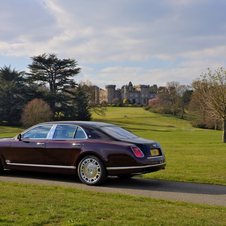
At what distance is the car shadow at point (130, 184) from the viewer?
257 inches

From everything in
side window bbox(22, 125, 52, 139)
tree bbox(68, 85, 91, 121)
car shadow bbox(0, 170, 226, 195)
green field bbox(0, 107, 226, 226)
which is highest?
tree bbox(68, 85, 91, 121)

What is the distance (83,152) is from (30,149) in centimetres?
179

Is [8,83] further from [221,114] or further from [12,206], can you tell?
[12,206]

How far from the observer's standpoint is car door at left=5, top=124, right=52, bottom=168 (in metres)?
7.66

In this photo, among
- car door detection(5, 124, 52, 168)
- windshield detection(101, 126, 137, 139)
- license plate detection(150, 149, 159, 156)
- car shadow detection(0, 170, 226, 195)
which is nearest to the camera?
car shadow detection(0, 170, 226, 195)

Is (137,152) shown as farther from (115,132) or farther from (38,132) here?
(38,132)

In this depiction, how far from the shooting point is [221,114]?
933 inches

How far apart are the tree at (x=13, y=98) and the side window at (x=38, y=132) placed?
5297 centimetres

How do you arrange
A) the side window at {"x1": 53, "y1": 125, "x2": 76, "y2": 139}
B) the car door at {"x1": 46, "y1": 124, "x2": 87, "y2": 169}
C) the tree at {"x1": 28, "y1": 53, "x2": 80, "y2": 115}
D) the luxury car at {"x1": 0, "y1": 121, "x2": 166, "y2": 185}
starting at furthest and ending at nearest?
the tree at {"x1": 28, "y1": 53, "x2": 80, "y2": 115} → the side window at {"x1": 53, "y1": 125, "x2": 76, "y2": 139} → the car door at {"x1": 46, "y1": 124, "x2": 87, "y2": 169} → the luxury car at {"x1": 0, "y1": 121, "x2": 166, "y2": 185}

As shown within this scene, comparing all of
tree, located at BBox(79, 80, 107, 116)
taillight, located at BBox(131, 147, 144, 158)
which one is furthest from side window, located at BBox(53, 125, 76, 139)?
tree, located at BBox(79, 80, 107, 116)

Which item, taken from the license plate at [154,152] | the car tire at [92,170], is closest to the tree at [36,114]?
the car tire at [92,170]

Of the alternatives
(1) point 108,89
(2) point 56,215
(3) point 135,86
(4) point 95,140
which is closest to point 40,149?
(4) point 95,140

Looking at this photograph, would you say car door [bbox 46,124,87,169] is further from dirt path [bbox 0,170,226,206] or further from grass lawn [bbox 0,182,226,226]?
grass lawn [bbox 0,182,226,226]

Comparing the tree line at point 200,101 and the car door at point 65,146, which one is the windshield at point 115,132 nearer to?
the car door at point 65,146
